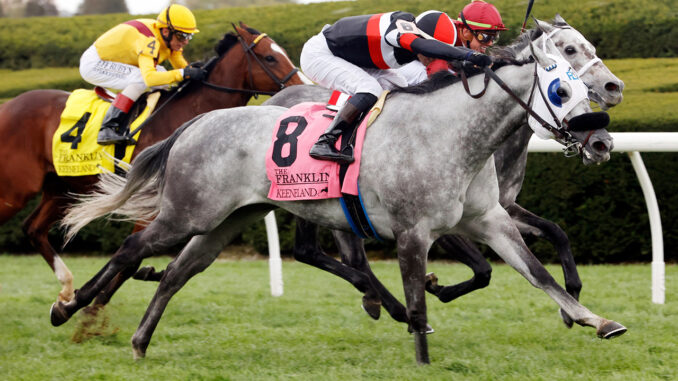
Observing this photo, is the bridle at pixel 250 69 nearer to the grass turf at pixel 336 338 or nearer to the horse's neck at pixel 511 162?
the grass turf at pixel 336 338

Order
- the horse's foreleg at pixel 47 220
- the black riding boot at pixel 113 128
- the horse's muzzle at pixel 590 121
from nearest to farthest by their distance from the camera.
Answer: the horse's muzzle at pixel 590 121
the black riding boot at pixel 113 128
the horse's foreleg at pixel 47 220

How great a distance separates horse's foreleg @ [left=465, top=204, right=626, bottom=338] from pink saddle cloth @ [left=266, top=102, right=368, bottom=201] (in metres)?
0.65

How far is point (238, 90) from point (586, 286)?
9.58ft

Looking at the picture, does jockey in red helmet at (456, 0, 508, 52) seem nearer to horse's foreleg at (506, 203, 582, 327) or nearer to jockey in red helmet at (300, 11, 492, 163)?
jockey in red helmet at (300, 11, 492, 163)

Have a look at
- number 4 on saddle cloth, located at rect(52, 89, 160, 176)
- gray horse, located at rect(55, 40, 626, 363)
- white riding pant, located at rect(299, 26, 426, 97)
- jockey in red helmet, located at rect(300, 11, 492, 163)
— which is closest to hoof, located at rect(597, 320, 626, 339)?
gray horse, located at rect(55, 40, 626, 363)

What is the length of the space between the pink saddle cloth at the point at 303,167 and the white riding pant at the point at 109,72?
2039 millimetres

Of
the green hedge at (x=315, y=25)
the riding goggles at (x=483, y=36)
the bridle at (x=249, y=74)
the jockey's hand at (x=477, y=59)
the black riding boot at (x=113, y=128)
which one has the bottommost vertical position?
the green hedge at (x=315, y=25)

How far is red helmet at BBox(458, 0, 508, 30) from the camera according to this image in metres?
4.61

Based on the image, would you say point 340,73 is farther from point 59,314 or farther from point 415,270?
point 59,314

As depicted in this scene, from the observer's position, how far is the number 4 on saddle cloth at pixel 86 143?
5.64 metres

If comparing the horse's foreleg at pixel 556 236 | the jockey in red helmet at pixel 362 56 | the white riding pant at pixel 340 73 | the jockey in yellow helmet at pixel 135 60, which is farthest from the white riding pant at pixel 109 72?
the horse's foreleg at pixel 556 236

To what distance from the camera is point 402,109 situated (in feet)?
13.1

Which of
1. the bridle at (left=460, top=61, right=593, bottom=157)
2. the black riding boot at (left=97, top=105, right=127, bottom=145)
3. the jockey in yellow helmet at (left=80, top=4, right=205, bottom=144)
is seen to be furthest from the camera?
the jockey in yellow helmet at (left=80, top=4, right=205, bottom=144)

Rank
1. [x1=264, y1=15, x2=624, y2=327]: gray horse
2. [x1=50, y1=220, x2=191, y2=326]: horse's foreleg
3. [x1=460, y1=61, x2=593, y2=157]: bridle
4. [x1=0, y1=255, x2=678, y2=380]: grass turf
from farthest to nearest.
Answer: [x1=50, y1=220, x2=191, y2=326]: horse's foreleg < [x1=264, y1=15, x2=624, y2=327]: gray horse < [x1=0, y1=255, x2=678, y2=380]: grass turf < [x1=460, y1=61, x2=593, y2=157]: bridle
